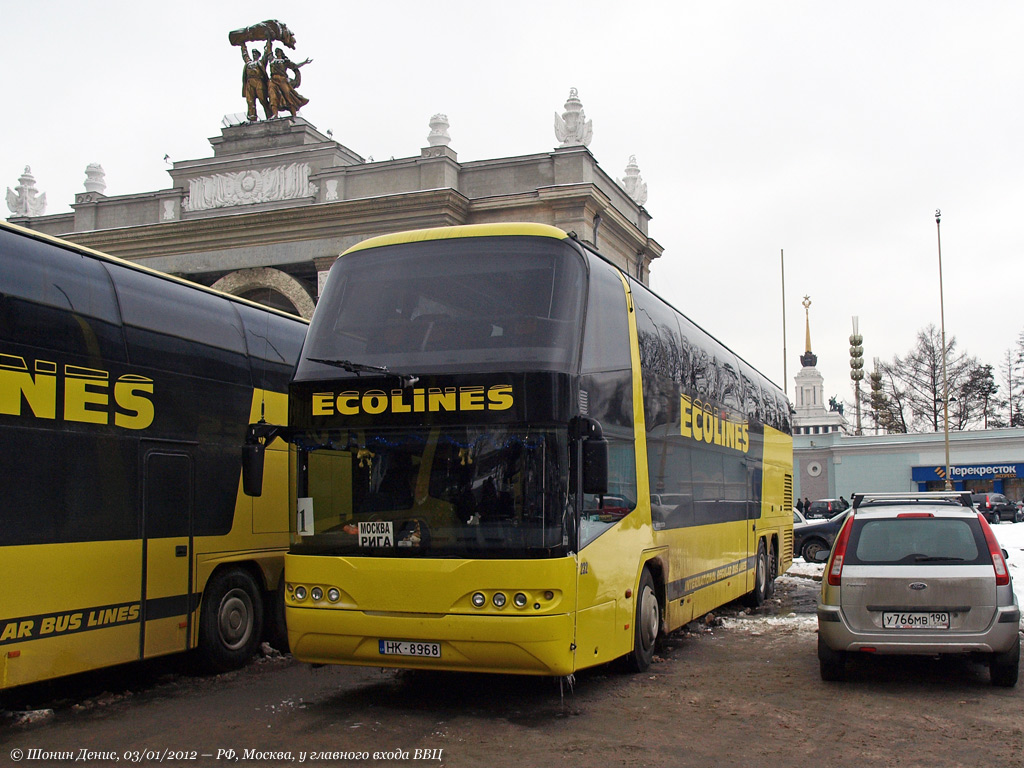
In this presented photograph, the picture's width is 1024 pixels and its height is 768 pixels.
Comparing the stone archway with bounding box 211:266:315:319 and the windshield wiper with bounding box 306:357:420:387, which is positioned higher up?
the stone archway with bounding box 211:266:315:319

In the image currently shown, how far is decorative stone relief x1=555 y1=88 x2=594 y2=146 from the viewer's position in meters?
38.4

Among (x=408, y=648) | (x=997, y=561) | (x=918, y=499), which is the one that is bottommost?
(x=408, y=648)

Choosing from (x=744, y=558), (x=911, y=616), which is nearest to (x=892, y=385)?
(x=744, y=558)

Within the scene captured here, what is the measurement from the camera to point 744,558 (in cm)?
1388

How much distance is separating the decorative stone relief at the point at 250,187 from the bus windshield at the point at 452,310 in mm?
32849

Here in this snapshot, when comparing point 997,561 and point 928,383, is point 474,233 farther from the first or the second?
point 928,383

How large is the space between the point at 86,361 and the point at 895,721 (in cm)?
637

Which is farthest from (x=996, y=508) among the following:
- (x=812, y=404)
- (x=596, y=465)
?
(x=812, y=404)

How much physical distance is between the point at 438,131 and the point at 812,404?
72.4 metres

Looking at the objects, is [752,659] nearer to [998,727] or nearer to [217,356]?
[998,727]

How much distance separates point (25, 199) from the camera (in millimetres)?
46281

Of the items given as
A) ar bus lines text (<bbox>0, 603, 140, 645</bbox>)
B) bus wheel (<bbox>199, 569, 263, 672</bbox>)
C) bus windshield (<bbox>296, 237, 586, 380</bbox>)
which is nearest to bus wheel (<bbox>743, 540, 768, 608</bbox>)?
bus wheel (<bbox>199, 569, 263, 672</bbox>)

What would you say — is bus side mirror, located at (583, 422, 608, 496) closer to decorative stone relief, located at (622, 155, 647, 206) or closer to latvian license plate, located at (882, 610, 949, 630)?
latvian license plate, located at (882, 610, 949, 630)

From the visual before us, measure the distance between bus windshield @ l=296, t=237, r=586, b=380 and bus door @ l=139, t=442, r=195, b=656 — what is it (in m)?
1.78
